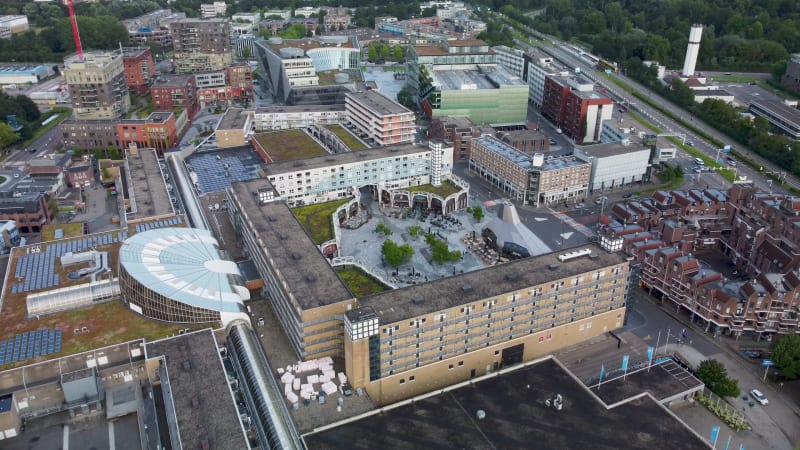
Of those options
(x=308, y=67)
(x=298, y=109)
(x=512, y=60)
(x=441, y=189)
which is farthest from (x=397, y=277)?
(x=512, y=60)

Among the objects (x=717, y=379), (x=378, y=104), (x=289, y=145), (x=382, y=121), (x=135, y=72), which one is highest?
(x=378, y=104)

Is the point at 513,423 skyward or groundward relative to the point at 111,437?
skyward

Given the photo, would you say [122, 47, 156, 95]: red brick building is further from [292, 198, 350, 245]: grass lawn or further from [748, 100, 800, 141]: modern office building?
[748, 100, 800, 141]: modern office building

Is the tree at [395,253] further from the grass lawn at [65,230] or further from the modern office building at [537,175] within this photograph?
the grass lawn at [65,230]

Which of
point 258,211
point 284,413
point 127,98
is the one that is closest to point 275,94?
point 127,98

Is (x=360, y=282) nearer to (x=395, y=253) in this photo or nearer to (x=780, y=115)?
(x=395, y=253)

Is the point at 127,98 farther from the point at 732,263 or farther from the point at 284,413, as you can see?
the point at 732,263
